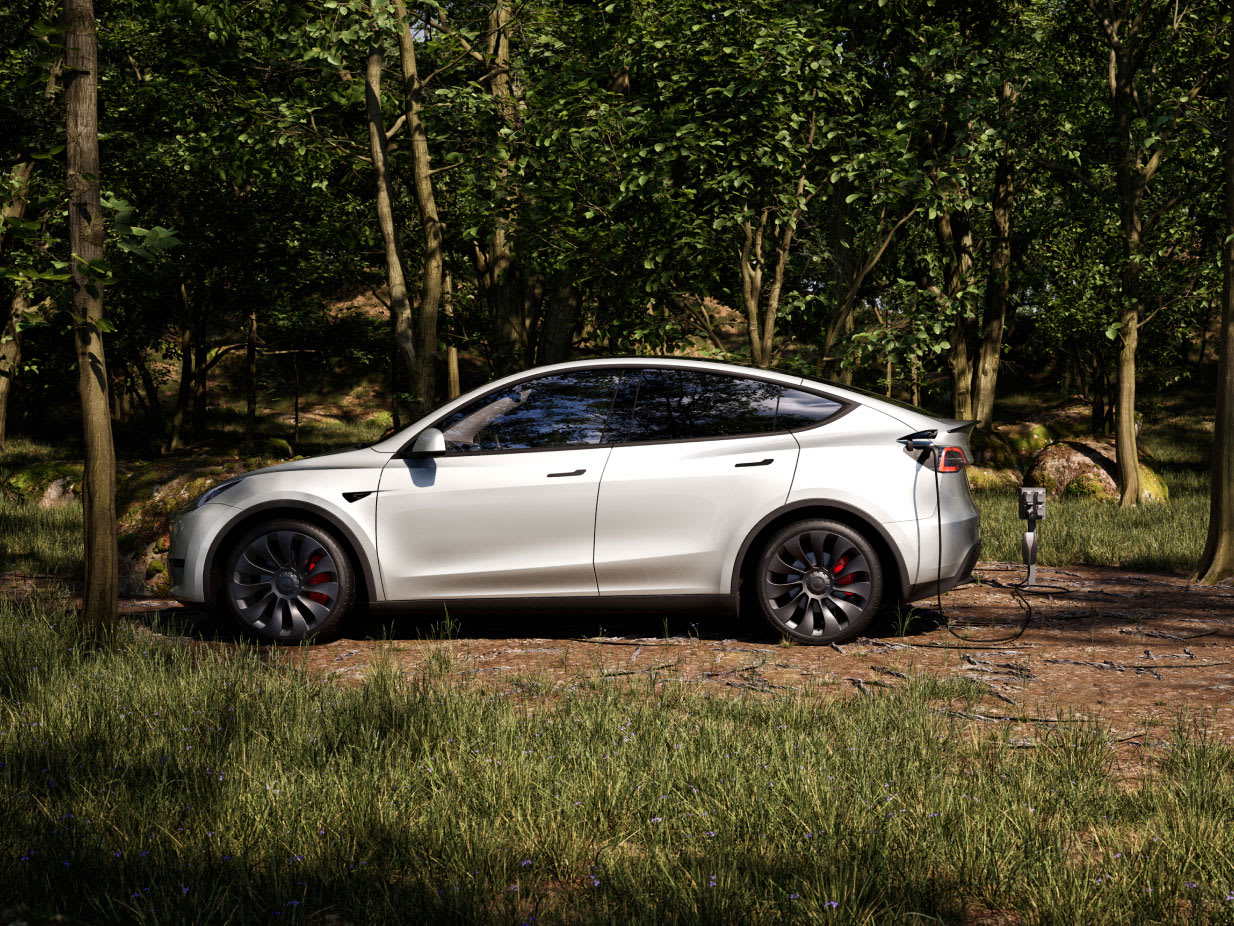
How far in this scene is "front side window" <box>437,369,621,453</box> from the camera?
6.78 metres

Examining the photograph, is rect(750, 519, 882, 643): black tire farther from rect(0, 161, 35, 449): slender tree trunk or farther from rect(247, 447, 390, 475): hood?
rect(0, 161, 35, 449): slender tree trunk

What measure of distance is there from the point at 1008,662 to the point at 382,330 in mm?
22273

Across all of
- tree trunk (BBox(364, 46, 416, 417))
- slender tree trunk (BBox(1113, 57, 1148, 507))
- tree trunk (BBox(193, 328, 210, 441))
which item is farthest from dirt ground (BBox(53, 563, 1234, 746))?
tree trunk (BBox(193, 328, 210, 441))

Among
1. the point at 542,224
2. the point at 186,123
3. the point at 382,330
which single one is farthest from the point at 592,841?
the point at 382,330

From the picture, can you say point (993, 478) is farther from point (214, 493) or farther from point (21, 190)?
point (21, 190)

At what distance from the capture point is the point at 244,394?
152 feet

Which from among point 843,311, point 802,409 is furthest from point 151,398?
point 802,409

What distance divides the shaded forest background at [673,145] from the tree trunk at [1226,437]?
117 centimetres

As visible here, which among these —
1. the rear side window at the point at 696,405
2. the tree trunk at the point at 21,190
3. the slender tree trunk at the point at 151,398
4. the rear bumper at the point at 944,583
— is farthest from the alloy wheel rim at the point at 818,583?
the slender tree trunk at the point at 151,398

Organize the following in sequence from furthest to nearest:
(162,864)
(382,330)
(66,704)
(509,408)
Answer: (382,330) → (509,408) → (66,704) → (162,864)

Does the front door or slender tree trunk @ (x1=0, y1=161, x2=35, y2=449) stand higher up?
slender tree trunk @ (x1=0, y1=161, x2=35, y2=449)

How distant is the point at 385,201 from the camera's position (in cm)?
1233

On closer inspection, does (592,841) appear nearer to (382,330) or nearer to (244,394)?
(382,330)

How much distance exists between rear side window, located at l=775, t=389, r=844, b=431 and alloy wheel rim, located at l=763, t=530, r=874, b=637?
70 centimetres
